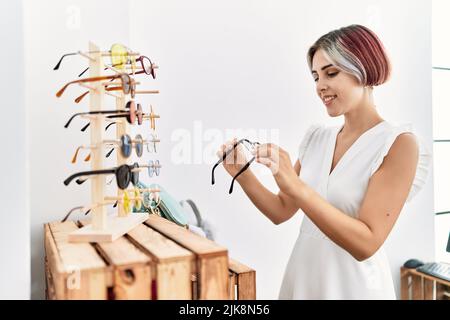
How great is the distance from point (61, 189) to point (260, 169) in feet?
1.75

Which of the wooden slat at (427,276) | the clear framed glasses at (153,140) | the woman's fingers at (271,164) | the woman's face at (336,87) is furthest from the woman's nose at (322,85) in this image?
the wooden slat at (427,276)

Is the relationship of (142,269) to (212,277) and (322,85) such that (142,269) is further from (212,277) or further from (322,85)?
(322,85)

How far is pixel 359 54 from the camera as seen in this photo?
70cm

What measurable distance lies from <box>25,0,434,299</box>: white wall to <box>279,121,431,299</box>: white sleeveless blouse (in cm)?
31

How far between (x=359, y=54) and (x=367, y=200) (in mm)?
271

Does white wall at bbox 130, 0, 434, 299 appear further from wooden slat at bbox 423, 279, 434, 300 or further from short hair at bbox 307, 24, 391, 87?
wooden slat at bbox 423, 279, 434, 300

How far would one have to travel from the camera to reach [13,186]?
506 millimetres

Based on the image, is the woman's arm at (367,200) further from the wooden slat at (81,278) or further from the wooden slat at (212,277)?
the wooden slat at (81,278)

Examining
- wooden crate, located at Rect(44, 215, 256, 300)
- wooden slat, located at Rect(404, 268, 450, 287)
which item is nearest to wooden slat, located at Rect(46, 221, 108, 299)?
wooden crate, located at Rect(44, 215, 256, 300)

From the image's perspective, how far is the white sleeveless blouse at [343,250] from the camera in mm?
680

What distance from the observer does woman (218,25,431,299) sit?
618 mm

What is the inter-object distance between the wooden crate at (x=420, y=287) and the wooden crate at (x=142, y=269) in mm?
1055
